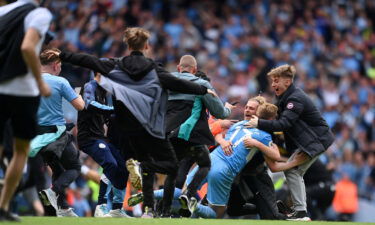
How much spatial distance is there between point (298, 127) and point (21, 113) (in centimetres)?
397

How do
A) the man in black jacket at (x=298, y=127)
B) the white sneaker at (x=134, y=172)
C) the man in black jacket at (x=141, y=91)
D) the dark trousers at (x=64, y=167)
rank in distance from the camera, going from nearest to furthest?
the man in black jacket at (x=141, y=91), the white sneaker at (x=134, y=172), the dark trousers at (x=64, y=167), the man in black jacket at (x=298, y=127)

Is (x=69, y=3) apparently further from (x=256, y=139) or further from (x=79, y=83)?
(x=256, y=139)

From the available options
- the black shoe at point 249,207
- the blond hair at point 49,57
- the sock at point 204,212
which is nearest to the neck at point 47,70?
the blond hair at point 49,57

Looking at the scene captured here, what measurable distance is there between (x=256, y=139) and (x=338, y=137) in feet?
35.8

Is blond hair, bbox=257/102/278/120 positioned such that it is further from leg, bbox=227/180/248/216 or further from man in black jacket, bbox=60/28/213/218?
man in black jacket, bbox=60/28/213/218

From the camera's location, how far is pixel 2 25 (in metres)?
7.49

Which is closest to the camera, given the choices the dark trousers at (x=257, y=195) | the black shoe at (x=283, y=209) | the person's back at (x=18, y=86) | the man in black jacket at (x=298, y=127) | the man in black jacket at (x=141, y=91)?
the person's back at (x=18, y=86)

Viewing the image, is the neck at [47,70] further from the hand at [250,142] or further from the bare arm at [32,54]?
the bare arm at [32,54]

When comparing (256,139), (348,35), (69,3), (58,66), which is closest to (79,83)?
(58,66)

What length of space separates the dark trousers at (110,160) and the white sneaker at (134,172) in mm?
281

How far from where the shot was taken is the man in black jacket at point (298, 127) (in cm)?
1023

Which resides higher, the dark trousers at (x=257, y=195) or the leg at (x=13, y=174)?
the leg at (x=13, y=174)

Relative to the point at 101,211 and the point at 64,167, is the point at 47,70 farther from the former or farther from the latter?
the point at 101,211

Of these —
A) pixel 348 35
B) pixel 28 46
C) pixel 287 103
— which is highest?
pixel 28 46
